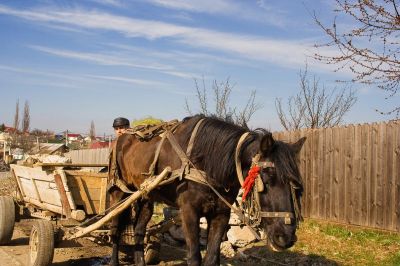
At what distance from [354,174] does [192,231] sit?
471cm

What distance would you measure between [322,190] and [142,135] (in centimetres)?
477

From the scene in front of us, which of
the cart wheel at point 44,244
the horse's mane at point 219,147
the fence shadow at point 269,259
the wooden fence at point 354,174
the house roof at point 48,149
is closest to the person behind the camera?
the horse's mane at point 219,147

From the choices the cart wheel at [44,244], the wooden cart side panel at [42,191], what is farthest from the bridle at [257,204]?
the wooden cart side panel at [42,191]

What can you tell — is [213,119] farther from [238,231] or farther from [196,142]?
[238,231]

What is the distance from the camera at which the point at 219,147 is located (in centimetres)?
501

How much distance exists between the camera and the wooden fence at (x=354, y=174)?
798 cm

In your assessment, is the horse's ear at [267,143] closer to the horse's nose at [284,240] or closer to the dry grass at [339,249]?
the horse's nose at [284,240]

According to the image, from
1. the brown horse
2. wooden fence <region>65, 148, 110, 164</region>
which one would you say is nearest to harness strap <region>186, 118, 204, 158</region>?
the brown horse

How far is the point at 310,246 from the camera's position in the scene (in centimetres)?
811

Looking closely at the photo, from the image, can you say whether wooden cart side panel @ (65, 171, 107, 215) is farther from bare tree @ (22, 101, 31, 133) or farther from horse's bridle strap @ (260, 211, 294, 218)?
bare tree @ (22, 101, 31, 133)

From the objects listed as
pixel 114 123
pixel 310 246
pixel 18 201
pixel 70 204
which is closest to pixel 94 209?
pixel 70 204

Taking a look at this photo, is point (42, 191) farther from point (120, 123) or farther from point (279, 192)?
point (279, 192)

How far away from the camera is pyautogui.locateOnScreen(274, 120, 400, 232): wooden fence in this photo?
26.2 ft

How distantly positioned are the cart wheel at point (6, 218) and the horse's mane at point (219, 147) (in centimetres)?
456
